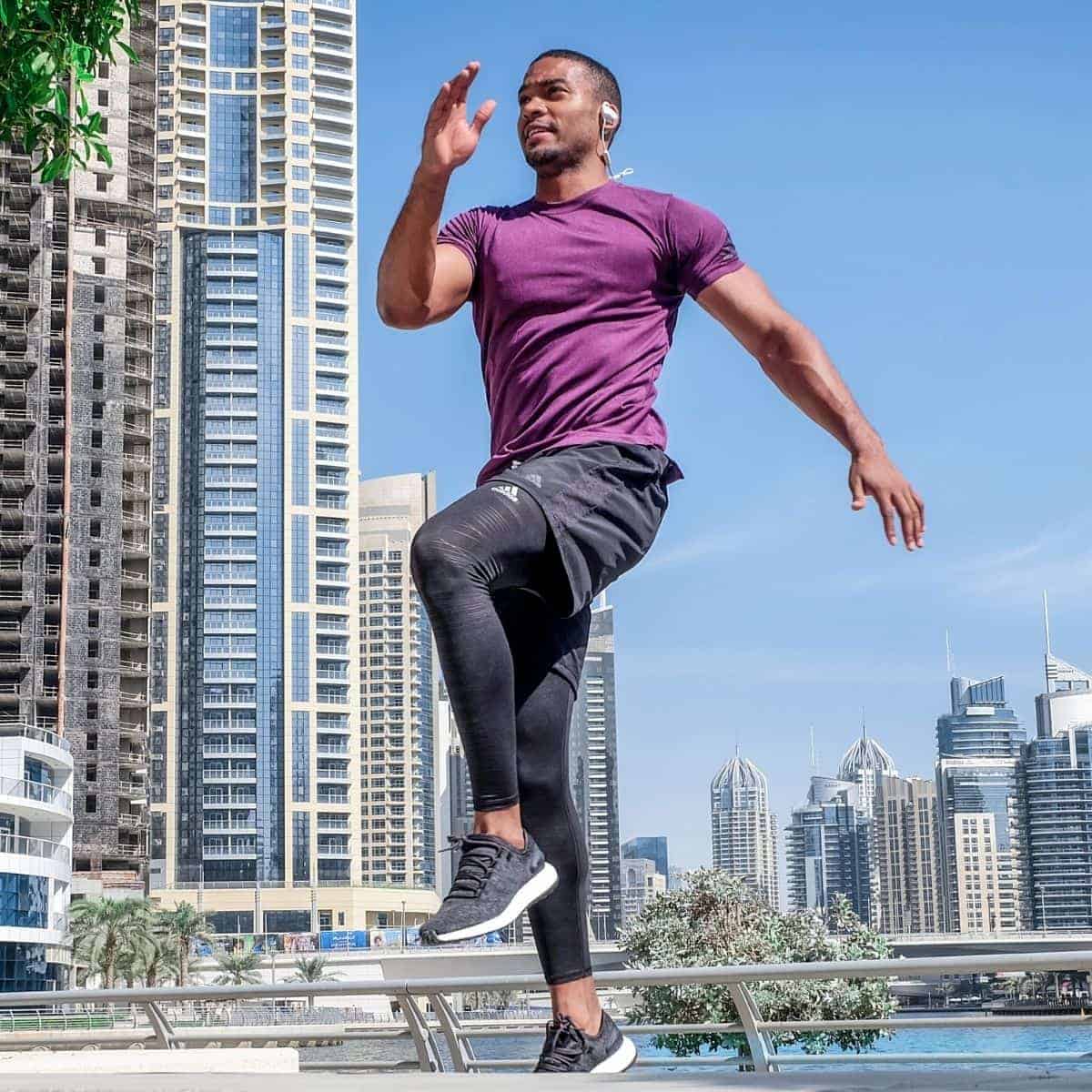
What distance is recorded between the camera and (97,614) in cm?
7881

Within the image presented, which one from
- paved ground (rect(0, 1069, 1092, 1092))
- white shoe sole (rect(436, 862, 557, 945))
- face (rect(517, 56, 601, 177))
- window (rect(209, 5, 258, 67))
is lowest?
paved ground (rect(0, 1069, 1092, 1092))

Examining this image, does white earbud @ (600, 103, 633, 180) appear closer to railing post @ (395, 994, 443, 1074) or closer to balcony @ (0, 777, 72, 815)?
railing post @ (395, 994, 443, 1074)

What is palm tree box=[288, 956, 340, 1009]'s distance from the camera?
83562 mm

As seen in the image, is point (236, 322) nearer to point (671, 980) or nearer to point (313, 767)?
point (313, 767)

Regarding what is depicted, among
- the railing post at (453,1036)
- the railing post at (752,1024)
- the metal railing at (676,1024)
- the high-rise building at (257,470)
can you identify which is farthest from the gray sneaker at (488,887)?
the high-rise building at (257,470)

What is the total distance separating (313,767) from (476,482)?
10326cm

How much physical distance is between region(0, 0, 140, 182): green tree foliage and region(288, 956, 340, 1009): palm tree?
78189mm

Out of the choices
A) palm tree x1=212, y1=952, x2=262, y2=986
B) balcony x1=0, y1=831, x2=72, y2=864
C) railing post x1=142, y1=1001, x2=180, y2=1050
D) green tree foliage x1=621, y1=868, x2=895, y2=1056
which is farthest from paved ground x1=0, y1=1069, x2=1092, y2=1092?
palm tree x1=212, y1=952, x2=262, y2=986

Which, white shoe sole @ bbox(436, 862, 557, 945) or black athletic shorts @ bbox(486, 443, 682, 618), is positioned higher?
black athletic shorts @ bbox(486, 443, 682, 618)

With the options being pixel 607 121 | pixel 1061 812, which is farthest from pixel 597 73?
pixel 1061 812

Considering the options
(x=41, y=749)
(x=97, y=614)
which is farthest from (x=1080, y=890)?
(x=41, y=749)

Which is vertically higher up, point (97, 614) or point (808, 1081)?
point (97, 614)

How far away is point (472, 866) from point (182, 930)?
2920 inches

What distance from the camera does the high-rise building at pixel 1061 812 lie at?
178 m
